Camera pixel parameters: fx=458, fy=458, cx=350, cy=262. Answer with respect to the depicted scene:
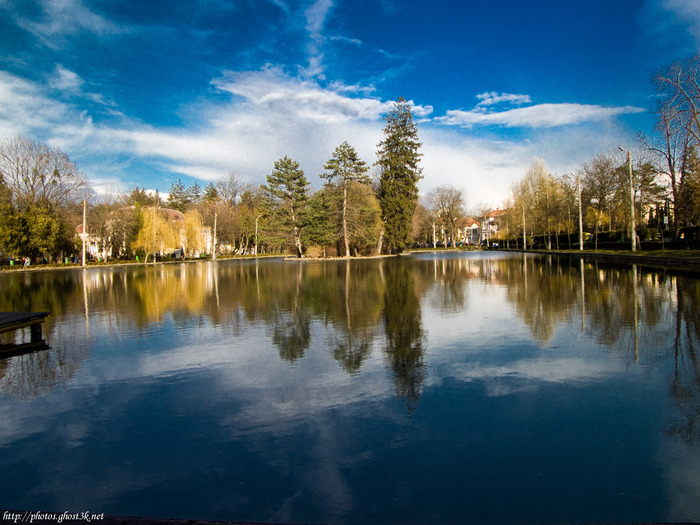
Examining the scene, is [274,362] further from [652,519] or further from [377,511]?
[652,519]

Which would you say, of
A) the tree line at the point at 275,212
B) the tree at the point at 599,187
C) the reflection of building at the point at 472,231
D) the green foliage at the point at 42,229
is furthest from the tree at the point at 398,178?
the reflection of building at the point at 472,231

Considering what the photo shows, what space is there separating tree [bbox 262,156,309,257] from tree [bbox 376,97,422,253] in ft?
35.4

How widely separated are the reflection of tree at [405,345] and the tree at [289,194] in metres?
40.8

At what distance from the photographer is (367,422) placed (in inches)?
188

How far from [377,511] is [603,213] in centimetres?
6045

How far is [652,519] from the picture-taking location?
3.05 metres

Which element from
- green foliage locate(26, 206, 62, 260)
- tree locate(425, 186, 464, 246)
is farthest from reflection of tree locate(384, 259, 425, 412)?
tree locate(425, 186, 464, 246)

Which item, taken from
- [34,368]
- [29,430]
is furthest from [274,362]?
[34,368]

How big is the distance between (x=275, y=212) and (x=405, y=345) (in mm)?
48101

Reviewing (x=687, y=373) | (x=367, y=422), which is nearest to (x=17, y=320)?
(x=367, y=422)

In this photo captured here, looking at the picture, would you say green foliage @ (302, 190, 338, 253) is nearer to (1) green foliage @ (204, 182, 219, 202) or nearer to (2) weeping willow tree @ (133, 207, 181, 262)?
(2) weeping willow tree @ (133, 207, 181, 262)

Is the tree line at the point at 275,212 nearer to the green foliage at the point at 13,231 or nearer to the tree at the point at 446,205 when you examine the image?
the green foliage at the point at 13,231

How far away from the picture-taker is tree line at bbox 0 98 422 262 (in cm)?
4953

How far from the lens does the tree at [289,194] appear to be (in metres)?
54.6
